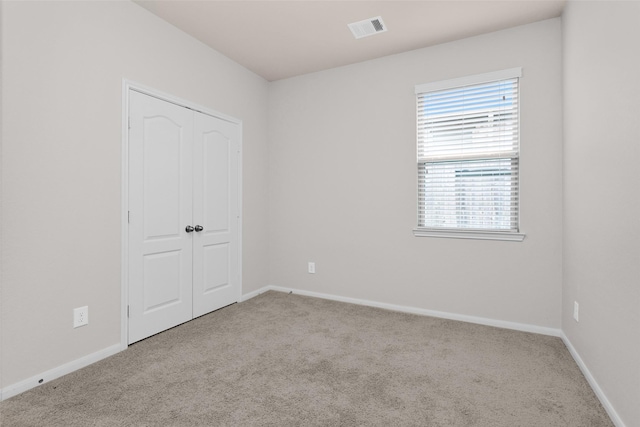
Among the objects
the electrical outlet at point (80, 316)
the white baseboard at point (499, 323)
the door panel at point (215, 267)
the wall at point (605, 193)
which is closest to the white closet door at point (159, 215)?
the door panel at point (215, 267)

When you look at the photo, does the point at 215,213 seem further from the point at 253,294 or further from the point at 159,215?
the point at 253,294

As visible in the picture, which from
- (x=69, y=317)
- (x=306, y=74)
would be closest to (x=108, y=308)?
(x=69, y=317)

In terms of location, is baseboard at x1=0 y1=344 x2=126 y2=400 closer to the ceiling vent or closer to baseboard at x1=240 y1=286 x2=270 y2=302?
baseboard at x1=240 y1=286 x2=270 y2=302

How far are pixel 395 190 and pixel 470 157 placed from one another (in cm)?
80

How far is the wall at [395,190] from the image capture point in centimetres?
287

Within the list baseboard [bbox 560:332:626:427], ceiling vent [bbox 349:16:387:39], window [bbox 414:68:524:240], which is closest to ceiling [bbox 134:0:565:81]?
ceiling vent [bbox 349:16:387:39]

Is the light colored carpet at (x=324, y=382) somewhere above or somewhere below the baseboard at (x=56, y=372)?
below

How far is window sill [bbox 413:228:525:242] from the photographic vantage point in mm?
2969

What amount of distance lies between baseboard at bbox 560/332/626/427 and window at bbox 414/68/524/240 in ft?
3.18

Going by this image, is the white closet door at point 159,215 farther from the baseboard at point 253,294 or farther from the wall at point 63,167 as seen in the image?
the baseboard at point 253,294

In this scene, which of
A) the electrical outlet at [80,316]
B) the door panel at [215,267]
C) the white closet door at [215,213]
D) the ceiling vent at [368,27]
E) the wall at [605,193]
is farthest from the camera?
the door panel at [215,267]

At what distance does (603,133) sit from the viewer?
6.17 ft

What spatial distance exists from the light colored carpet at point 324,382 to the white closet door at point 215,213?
479 millimetres

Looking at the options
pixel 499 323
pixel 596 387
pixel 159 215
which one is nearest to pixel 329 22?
pixel 159 215
